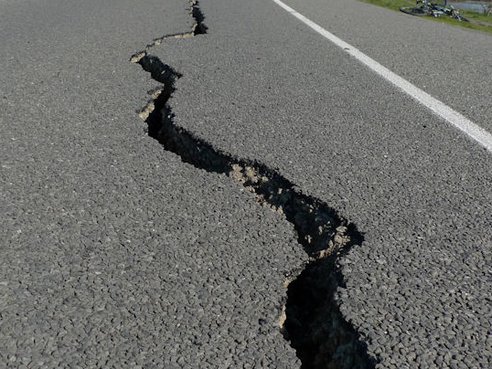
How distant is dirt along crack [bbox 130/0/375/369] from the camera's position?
158 centimetres

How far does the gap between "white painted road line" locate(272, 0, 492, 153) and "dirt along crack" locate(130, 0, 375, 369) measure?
1111 millimetres

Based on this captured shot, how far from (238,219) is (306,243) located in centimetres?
26

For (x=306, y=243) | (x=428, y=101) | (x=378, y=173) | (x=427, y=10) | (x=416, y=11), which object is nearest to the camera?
(x=306, y=243)

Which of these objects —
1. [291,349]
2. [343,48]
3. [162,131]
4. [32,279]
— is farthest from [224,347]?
[343,48]

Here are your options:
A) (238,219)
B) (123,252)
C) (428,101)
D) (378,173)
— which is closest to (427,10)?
(428,101)

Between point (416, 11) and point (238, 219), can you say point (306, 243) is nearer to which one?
point (238, 219)

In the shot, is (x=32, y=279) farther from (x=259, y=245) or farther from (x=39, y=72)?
(x=39, y=72)

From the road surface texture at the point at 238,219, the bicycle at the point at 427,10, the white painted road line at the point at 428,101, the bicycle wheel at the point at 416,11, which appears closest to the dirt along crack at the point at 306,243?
the road surface texture at the point at 238,219

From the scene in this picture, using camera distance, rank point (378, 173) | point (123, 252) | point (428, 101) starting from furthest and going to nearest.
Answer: point (428, 101), point (378, 173), point (123, 252)

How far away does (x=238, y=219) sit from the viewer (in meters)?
2.16

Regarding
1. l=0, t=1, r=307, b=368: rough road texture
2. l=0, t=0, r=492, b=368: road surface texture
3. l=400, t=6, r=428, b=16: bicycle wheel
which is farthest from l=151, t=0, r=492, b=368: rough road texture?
l=400, t=6, r=428, b=16: bicycle wheel

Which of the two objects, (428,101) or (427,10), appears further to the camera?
(427,10)

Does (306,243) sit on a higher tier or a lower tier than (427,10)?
higher

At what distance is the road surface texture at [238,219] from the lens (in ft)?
5.06
